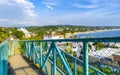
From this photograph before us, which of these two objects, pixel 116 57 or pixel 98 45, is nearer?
pixel 116 57

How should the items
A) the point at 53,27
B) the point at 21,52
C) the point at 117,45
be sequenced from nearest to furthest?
1. the point at 117,45
2. the point at 21,52
3. the point at 53,27

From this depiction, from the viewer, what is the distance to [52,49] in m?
6.00

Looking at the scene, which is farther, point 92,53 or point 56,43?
point 56,43

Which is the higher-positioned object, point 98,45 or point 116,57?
point 98,45

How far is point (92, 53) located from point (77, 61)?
1652 mm

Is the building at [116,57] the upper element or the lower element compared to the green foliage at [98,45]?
lower

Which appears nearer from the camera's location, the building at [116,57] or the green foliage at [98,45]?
the building at [116,57]

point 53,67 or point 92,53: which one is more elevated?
point 92,53

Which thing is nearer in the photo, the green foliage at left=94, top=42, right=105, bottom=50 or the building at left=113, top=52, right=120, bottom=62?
the building at left=113, top=52, right=120, bottom=62

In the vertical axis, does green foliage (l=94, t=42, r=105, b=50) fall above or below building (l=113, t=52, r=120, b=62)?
above

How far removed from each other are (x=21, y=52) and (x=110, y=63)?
1177 centimetres

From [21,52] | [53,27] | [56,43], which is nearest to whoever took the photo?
[56,43]

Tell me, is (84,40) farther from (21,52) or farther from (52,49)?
(21,52)

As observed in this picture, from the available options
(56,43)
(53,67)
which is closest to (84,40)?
(56,43)
